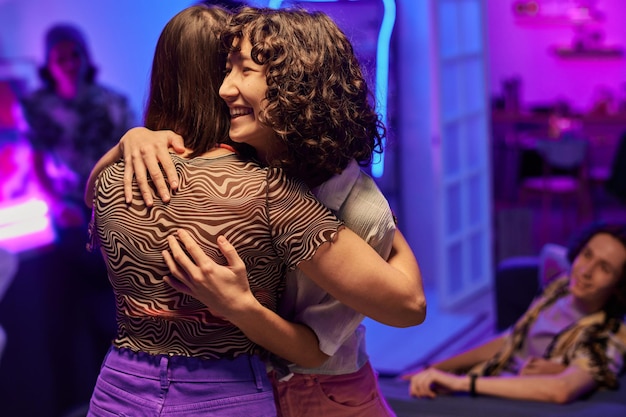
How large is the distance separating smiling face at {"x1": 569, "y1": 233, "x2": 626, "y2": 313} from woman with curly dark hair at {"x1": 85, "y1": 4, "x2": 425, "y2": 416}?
5.99ft

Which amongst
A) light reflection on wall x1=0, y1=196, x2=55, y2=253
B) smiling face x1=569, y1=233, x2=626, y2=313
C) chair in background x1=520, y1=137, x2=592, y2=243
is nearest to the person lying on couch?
smiling face x1=569, y1=233, x2=626, y2=313

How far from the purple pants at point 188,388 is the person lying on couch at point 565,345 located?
5.44ft

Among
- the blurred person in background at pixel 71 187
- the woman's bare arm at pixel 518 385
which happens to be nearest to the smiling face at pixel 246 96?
the woman's bare arm at pixel 518 385

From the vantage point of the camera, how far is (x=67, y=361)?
14.2 feet

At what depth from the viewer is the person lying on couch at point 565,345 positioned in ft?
9.68

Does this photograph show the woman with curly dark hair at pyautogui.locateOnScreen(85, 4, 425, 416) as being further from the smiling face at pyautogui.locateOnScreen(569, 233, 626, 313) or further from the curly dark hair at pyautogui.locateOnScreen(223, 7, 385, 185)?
the smiling face at pyautogui.locateOnScreen(569, 233, 626, 313)

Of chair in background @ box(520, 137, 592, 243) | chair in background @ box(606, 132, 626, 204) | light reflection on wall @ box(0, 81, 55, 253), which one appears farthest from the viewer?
chair in background @ box(520, 137, 592, 243)

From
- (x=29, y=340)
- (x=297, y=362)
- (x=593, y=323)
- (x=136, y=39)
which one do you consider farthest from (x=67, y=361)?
(x=297, y=362)

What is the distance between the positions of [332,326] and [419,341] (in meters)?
4.11

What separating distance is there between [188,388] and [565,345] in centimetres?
205

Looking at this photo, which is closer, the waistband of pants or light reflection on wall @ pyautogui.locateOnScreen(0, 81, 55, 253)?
the waistband of pants

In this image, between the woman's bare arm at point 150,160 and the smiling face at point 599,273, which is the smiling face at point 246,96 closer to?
the woman's bare arm at point 150,160

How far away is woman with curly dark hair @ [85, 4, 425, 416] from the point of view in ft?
4.49

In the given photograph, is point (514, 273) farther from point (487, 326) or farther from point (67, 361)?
point (67, 361)
